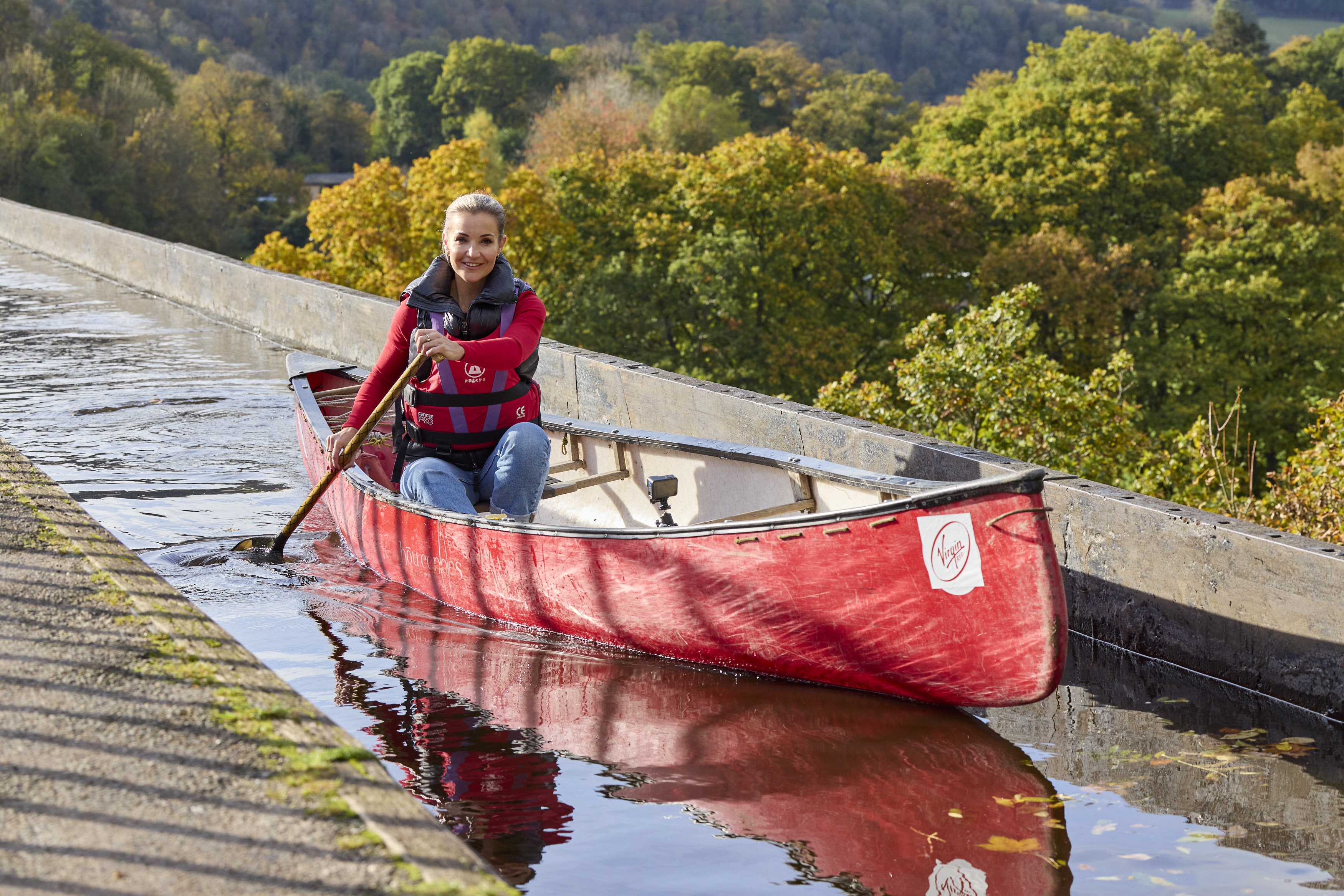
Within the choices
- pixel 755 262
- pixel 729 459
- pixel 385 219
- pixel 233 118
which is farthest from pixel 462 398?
pixel 233 118

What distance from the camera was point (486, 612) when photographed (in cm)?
650

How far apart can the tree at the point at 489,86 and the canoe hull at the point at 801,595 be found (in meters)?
87.7

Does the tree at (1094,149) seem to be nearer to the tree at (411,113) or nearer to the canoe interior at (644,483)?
the canoe interior at (644,483)

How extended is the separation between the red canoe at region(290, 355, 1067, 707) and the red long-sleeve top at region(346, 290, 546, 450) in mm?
454

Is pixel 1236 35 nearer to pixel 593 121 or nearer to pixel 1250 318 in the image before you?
pixel 593 121

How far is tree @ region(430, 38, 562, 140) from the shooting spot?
91.9m

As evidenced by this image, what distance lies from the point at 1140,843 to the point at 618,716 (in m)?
1.99

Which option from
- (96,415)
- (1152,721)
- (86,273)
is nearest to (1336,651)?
(1152,721)

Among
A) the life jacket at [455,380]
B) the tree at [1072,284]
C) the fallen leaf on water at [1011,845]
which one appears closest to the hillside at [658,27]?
the tree at [1072,284]

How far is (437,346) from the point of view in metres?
5.80

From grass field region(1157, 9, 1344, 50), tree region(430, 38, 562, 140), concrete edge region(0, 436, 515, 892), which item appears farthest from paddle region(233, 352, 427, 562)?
grass field region(1157, 9, 1344, 50)

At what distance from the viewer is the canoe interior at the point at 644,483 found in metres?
6.21

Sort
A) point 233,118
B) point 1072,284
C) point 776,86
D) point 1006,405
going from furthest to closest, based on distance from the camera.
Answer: point 776,86, point 233,118, point 1072,284, point 1006,405

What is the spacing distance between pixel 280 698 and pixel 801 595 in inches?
84.9
